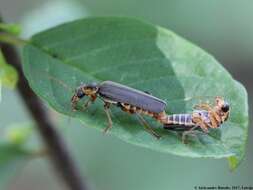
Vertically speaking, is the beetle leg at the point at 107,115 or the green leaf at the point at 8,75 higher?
the green leaf at the point at 8,75

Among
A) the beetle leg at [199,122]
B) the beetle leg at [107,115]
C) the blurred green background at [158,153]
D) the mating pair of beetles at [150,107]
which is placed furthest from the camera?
the blurred green background at [158,153]

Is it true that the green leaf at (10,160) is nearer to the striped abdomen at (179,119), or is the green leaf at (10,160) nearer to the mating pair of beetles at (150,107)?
the mating pair of beetles at (150,107)

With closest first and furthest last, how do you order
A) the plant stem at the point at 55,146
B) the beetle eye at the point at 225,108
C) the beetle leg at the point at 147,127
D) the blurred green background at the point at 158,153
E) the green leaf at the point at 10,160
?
the beetle leg at the point at 147,127 < the beetle eye at the point at 225,108 < the plant stem at the point at 55,146 < the green leaf at the point at 10,160 < the blurred green background at the point at 158,153

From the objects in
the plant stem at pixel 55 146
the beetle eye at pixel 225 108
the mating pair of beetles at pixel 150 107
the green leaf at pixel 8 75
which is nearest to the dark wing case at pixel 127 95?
the mating pair of beetles at pixel 150 107

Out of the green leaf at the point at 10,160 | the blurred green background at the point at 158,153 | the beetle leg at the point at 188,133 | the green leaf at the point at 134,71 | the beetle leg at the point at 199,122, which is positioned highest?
the green leaf at the point at 134,71

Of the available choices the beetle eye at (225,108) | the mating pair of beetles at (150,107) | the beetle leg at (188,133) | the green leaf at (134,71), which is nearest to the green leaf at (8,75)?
the green leaf at (134,71)

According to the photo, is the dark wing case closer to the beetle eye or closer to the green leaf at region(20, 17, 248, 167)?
the green leaf at region(20, 17, 248, 167)

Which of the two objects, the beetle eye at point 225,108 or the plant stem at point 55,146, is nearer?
the beetle eye at point 225,108
